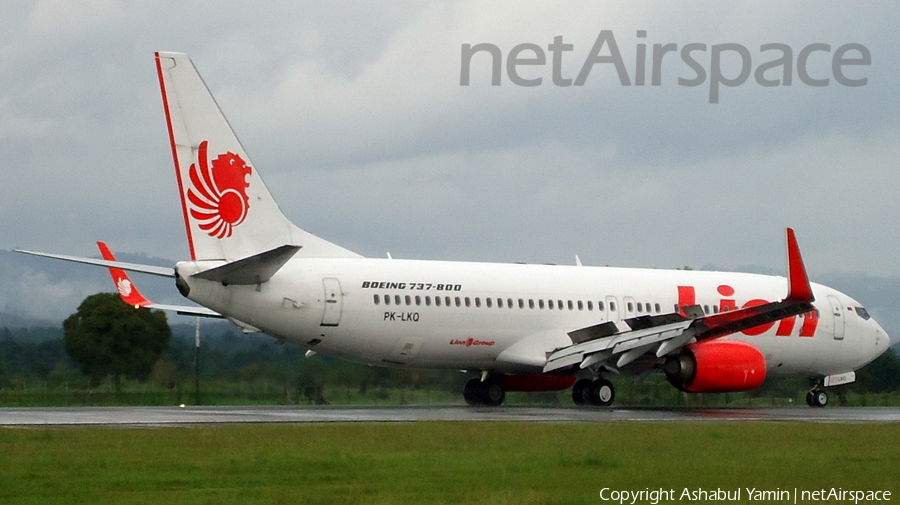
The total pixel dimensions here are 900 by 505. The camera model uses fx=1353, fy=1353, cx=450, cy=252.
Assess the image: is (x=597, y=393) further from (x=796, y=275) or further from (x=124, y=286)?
(x=124, y=286)

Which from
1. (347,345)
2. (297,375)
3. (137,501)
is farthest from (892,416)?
(137,501)

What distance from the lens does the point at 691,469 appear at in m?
15.6

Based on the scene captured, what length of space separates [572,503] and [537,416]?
1398cm

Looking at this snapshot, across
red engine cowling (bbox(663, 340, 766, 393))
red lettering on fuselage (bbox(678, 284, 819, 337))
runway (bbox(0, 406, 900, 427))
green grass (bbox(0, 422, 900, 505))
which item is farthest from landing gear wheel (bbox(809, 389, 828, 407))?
green grass (bbox(0, 422, 900, 505))

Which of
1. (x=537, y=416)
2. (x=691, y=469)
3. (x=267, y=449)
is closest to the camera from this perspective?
(x=691, y=469)

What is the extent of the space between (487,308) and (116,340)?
17770 mm

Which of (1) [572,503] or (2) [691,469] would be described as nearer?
(1) [572,503]

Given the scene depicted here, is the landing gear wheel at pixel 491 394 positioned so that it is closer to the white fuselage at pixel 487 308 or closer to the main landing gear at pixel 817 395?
the white fuselage at pixel 487 308

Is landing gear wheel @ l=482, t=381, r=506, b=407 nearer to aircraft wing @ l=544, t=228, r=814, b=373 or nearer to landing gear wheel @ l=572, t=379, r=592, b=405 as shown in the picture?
landing gear wheel @ l=572, t=379, r=592, b=405

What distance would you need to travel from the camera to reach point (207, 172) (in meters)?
28.6

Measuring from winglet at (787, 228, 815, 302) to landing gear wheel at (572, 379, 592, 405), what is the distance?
591cm

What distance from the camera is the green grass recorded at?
13.3 m

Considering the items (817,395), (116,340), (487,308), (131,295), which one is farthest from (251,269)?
(116,340)

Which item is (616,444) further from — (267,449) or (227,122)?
(227,122)
